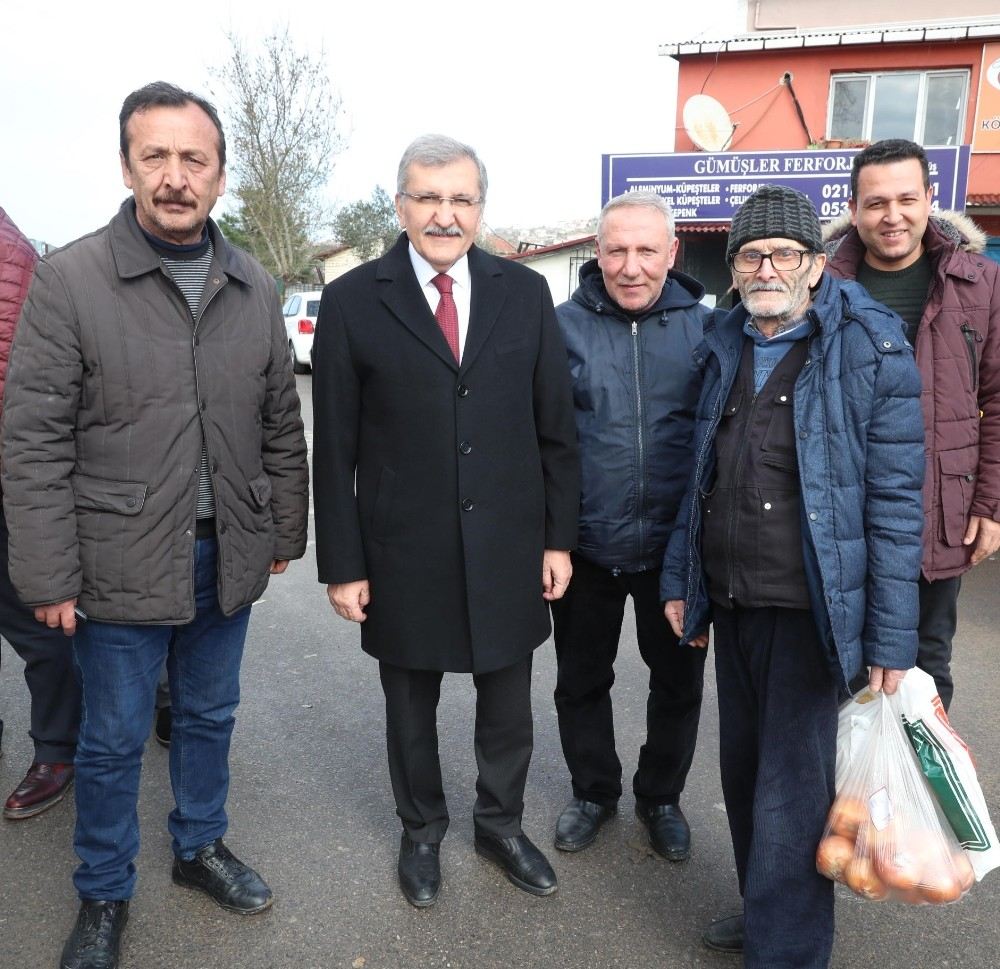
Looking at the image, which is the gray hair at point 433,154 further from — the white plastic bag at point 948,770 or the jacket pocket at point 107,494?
the white plastic bag at point 948,770

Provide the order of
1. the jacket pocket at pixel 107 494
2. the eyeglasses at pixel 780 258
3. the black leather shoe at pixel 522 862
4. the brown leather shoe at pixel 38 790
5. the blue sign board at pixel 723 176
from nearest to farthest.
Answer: the eyeglasses at pixel 780 258 → the jacket pocket at pixel 107 494 → the black leather shoe at pixel 522 862 → the brown leather shoe at pixel 38 790 → the blue sign board at pixel 723 176

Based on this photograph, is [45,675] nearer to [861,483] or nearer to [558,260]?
[861,483]

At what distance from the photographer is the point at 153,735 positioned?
3637mm

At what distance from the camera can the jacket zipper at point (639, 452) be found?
274 cm

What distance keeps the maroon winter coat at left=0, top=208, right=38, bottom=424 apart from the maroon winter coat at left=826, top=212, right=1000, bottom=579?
2.73m

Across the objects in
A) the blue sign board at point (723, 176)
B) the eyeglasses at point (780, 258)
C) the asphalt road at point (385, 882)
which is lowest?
the asphalt road at point (385, 882)

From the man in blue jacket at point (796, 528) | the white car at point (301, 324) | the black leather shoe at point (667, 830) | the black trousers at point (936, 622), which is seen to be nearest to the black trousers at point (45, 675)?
the black leather shoe at point (667, 830)

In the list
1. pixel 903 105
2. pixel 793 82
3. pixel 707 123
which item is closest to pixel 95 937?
pixel 707 123

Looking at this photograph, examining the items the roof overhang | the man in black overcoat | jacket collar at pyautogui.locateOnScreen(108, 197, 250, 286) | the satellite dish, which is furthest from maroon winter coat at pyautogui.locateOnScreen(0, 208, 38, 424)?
the roof overhang

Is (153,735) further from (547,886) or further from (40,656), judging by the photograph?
(547,886)

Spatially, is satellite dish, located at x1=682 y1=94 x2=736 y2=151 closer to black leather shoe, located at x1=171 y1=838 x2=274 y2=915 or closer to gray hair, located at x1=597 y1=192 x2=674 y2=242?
gray hair, located at x1=597 y1=192 x2=674 y2=242

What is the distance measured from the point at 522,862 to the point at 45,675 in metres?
1.76

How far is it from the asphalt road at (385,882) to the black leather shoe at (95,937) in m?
0.07

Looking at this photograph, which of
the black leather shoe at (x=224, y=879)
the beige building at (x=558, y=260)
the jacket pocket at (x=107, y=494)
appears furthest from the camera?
the beige building at (x=558, y=260)
